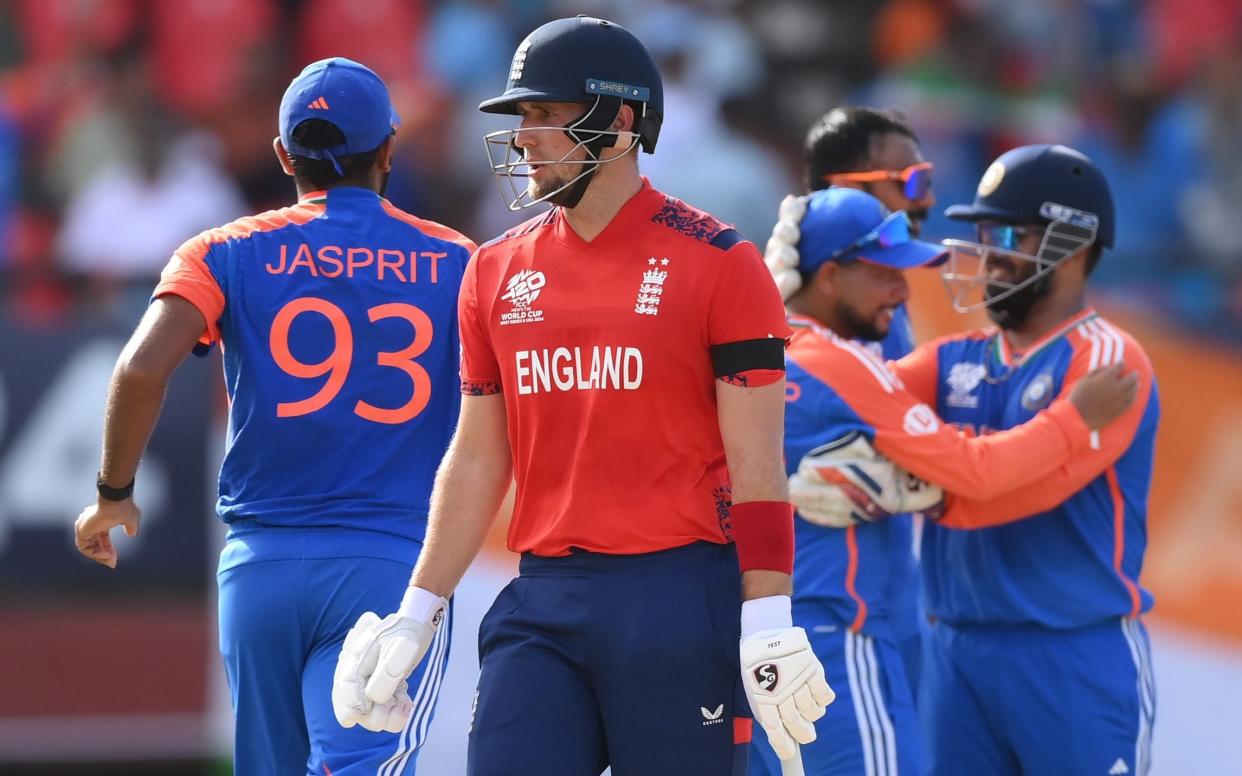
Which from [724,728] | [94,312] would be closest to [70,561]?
[94,312]

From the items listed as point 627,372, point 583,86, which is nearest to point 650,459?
point 627,372

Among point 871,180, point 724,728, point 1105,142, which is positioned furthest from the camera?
point 1105,142

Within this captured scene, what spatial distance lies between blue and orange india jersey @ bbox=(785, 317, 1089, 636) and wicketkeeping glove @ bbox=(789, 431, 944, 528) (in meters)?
0.04

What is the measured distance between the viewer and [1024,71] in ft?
39.1

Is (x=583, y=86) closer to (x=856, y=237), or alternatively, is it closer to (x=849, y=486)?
(x=856, y=237)

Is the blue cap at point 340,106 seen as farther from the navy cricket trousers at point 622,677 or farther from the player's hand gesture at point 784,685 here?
the player's hand gesture at point 784,685

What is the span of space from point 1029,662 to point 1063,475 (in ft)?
1.88

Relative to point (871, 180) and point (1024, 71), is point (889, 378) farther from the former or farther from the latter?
point (1024, 71)

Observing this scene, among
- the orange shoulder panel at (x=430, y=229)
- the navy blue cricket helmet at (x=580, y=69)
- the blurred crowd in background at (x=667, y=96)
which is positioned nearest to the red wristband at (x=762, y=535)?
the navy blue cricket helmet at (x=580, y=69)

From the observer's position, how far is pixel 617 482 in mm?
4184

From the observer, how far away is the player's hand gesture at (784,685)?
392 cm

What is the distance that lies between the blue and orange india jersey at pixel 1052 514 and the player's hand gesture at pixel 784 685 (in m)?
1.59

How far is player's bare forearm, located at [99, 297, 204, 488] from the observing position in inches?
191

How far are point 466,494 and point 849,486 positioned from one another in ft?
4.80
